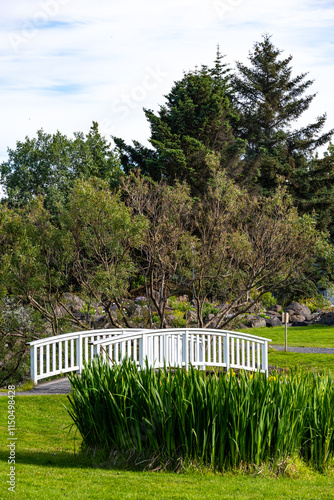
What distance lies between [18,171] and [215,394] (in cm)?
3143

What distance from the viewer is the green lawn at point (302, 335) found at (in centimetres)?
1669

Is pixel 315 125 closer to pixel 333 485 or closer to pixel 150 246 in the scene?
pixel 150 246

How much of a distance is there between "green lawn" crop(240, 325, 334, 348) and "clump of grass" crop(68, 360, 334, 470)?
1103 centimetres

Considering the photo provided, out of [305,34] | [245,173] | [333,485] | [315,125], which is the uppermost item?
[315,125]

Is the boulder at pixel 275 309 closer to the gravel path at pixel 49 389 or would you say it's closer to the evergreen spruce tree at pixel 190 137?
the evergreen spruce tree at pixel 190 137

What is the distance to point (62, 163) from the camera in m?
33.2

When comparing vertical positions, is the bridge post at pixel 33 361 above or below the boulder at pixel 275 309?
above

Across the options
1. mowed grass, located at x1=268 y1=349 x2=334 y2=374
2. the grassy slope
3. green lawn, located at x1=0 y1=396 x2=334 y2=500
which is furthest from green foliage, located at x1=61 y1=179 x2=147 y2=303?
green lawn, located at x1=0 y1=396 x2=334 y2=500

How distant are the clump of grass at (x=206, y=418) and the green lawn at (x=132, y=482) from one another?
0.20 meters

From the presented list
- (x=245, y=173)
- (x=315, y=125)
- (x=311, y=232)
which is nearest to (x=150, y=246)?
(x=311, y=232)

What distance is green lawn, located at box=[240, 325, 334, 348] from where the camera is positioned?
16.7 meters

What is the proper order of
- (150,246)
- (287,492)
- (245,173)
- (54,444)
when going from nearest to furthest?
(287,492)
(54,444)
(150,246)
(245,173)
